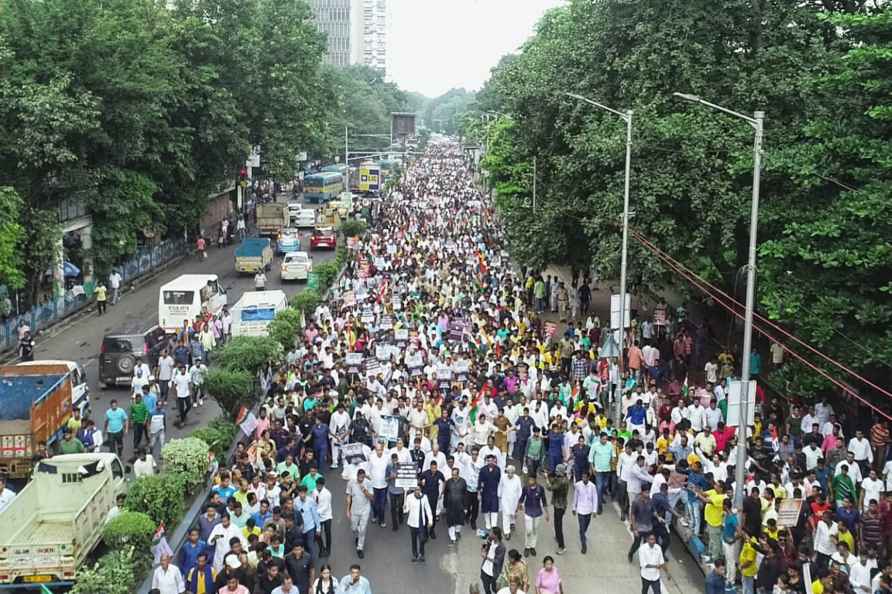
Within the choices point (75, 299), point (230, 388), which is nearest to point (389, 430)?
point (230, 388)

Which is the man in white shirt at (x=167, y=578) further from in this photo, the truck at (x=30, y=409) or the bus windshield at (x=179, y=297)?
the bus windshield at (x=179, y=297)

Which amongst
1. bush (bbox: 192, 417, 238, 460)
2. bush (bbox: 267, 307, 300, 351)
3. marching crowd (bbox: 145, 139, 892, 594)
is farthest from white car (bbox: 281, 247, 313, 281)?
bush (bbox: 192, 417, 238, 460)

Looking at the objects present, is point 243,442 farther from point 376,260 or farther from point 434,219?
point 434,219

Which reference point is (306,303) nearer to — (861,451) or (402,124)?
(861,451)

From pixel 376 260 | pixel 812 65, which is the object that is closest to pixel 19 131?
pixel 376 260

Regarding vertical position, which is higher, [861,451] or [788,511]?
[861,451]

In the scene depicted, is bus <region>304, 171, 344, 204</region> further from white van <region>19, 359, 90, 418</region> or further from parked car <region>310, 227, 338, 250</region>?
white van <region>19, 359, 90, 418</region>

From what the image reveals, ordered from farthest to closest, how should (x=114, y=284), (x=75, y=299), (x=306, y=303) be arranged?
(x=114, y=284) → (x=75, y=299) → (x=306, y=303)
